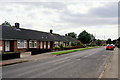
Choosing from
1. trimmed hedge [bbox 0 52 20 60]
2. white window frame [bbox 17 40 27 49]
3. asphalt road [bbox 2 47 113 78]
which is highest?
white window frame [bbox 17 40 27 49]

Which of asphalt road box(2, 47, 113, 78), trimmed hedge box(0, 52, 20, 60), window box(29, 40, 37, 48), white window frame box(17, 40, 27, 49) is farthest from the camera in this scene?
window box(29, 40, 37, 48)

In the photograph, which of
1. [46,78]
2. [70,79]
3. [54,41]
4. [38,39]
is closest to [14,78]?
[46,78]

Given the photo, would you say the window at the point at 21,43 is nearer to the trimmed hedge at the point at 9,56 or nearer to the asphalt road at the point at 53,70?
the trimmed hedge at the point at 9,56

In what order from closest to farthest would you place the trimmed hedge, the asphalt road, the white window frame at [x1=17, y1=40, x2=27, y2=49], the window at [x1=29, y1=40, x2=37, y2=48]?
the asphalt road
the trimmed hedge
the white window frame at [x1=17, y1=40, x2=27, y2=49]
the window at [x1=29, y1=40, x2=37, y2=48]

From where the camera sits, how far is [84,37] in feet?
358

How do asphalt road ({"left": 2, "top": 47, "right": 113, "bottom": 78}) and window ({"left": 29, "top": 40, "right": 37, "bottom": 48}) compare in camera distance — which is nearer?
asphalt road ({"left": 2, "top": 47, "right": 113, "bottom": 78})

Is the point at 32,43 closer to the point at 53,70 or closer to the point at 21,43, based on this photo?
the point at 21,43

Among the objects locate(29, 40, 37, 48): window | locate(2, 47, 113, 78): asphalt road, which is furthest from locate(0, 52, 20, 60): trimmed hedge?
locate(29, 40, 37, 48): window

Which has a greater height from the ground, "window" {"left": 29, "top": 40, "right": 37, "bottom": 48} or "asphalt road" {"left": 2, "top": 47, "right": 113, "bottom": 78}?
"window" {"left": 29, "top": 40, "right": 37, "bottom": 48}

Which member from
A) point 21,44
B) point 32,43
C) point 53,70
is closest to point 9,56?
point 53,70

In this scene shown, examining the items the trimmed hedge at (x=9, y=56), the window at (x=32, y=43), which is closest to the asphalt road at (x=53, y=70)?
the trimmed hedge at (x=9, y=56)

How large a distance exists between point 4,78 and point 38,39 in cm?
2820

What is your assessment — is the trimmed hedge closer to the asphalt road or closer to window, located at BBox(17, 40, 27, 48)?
the asphalt road

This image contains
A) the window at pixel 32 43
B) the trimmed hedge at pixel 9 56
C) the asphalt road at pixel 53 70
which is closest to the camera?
the asphalt road at pixel 53 70
